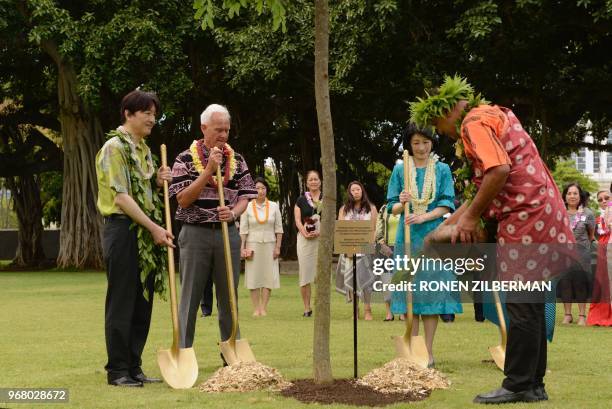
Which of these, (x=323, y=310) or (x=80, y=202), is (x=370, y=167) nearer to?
(x=80, y=202)

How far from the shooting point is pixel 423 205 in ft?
28.0

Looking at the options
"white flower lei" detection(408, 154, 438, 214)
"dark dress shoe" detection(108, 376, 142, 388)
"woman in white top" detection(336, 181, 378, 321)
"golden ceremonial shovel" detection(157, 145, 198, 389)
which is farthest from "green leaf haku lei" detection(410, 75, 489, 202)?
"woman in white top" detection(336, 181, 378, 321)

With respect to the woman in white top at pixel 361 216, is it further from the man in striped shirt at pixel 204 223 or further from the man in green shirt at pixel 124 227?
the man in green shirt at pixel 124 227

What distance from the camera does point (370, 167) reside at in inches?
1326

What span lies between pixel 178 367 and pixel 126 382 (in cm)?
37

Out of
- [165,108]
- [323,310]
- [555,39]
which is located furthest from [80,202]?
[323,310]

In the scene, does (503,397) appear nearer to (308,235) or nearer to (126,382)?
(126,382)

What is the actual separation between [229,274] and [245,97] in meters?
21.9

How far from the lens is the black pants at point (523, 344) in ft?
20.1

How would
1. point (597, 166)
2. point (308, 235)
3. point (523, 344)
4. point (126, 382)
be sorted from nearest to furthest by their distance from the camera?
point (523, 344) < point (126, 382) < point (308, 235) < point (597, 166)

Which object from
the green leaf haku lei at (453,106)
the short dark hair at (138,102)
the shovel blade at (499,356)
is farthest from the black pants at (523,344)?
the short dark hair at (138,102)

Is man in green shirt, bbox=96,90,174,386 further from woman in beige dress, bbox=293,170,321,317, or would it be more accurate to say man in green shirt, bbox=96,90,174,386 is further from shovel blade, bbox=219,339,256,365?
woman in beige dress, bbox=293,170,321,317

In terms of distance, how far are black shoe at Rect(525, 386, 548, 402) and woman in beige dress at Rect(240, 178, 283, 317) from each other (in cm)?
758

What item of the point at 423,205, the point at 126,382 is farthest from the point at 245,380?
the point at 423,205
